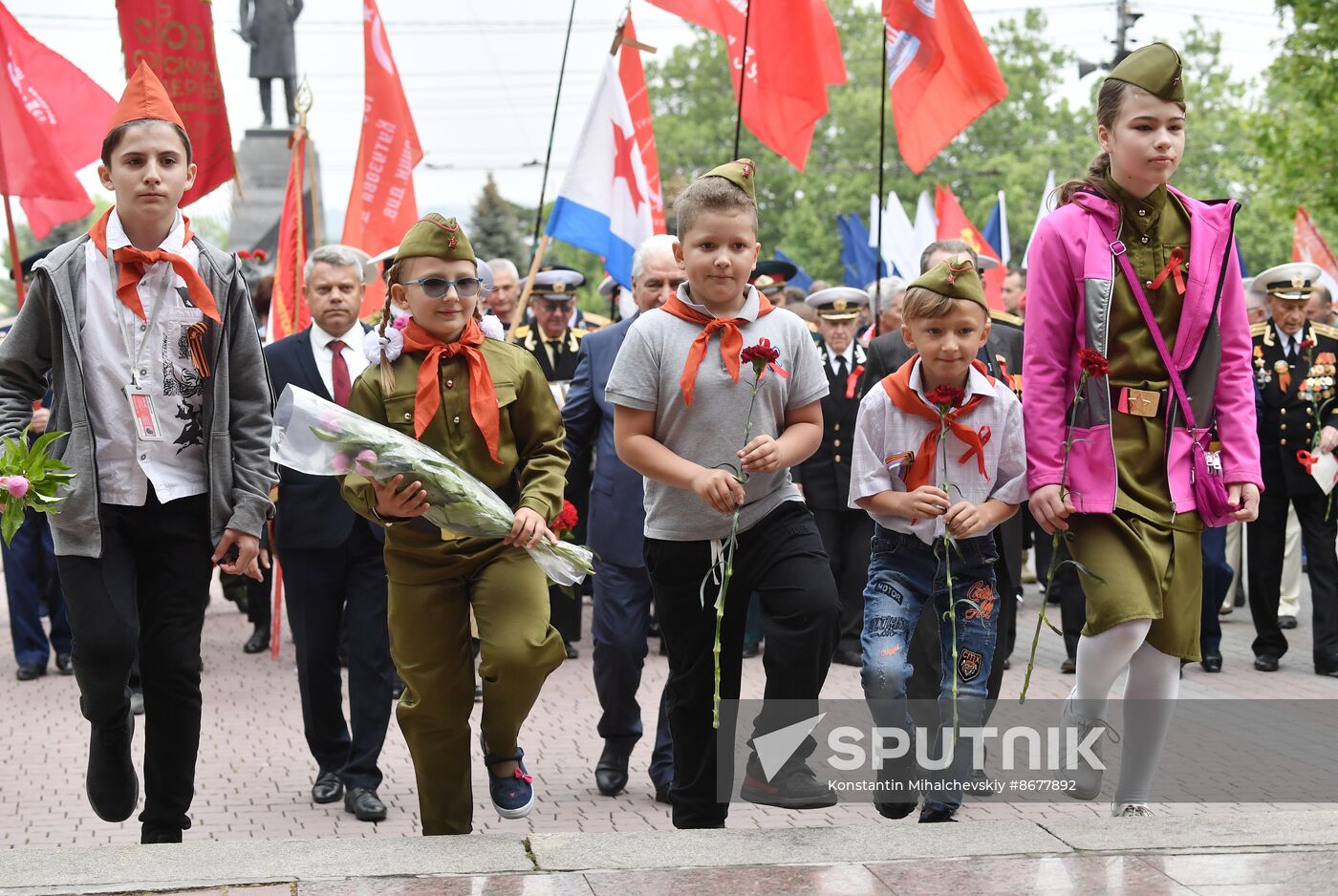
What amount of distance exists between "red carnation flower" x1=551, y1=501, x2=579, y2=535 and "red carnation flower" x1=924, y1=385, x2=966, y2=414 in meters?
1.17

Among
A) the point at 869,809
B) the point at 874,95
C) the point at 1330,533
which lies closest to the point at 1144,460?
the point at 869,809

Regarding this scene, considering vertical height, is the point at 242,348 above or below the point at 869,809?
above

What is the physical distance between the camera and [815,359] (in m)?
5.04

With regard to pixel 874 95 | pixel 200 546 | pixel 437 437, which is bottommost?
pixel 200 546

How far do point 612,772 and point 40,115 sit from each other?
5.84m

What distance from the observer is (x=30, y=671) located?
998 cm

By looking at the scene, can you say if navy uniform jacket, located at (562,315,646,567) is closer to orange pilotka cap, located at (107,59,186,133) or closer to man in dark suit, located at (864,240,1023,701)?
man in dark suit, located at (864,240,1023,701)

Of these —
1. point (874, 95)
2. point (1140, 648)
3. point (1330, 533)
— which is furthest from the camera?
point (874, 95)

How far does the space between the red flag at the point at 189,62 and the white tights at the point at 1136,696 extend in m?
5.40

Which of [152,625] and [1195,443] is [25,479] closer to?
[152,625]

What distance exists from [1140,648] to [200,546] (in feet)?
9.31

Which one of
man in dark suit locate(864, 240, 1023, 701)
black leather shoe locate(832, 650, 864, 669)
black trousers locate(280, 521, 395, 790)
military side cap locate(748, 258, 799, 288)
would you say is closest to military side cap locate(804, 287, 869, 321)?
military side cap locate(748, 258, 799, 288)

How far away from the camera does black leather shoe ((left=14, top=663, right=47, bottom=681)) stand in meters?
9.94

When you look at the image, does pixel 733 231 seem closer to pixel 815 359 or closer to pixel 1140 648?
pixel 815 359
